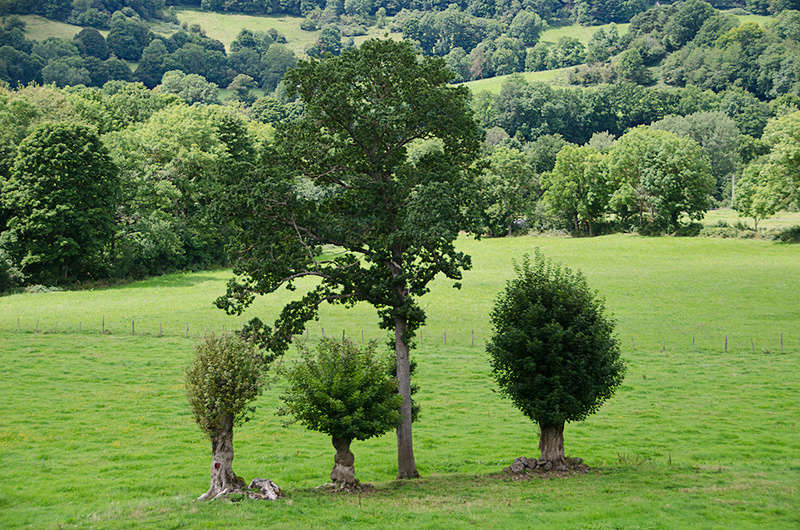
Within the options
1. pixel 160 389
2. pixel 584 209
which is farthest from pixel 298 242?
pixel 584 209

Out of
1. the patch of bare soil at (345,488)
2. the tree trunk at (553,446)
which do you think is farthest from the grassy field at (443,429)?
the tree trunk at (553,446)

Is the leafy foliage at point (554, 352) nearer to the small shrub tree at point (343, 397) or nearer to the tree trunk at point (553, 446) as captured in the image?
the tree trunk at point (553, 446)

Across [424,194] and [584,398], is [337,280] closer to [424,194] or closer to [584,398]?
[424,194]

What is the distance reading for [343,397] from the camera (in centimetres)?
2636

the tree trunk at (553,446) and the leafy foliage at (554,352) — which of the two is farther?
the tree trunk at (553,446)

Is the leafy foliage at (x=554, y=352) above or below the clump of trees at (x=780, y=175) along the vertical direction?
below

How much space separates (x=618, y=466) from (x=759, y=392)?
1868 cm

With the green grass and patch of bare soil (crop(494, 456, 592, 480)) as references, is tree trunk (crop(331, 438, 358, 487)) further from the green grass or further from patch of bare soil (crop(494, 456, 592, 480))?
the green grass

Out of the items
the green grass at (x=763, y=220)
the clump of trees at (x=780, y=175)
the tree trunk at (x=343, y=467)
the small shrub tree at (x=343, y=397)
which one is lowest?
the tree trunk at (x=343, y=467)

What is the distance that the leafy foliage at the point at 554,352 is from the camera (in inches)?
1135

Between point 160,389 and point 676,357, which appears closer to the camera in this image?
point 160,389

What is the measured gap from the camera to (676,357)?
5303 centimetres

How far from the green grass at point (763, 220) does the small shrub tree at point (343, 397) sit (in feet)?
306

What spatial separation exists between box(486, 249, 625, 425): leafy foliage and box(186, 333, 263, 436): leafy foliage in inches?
413
